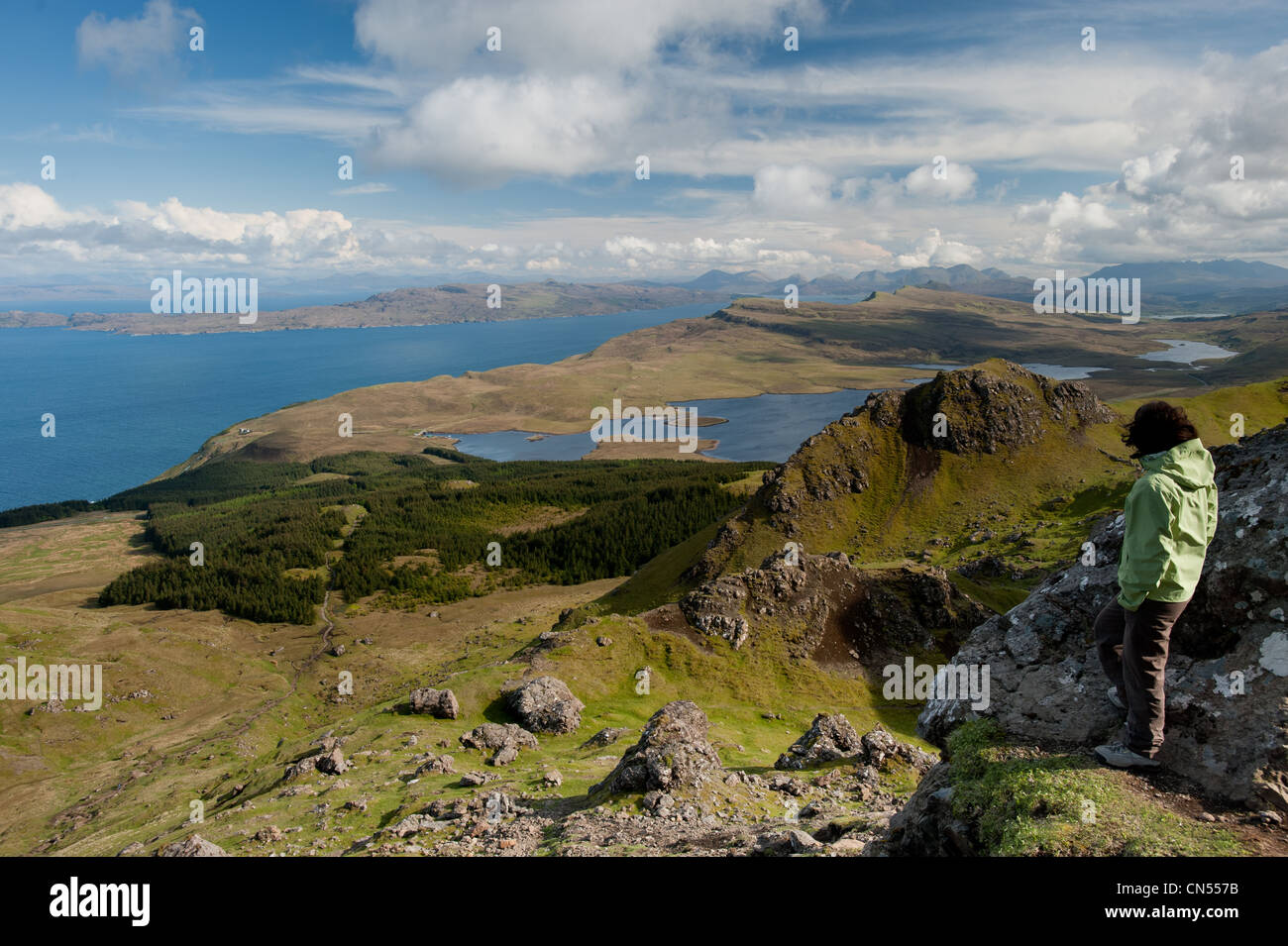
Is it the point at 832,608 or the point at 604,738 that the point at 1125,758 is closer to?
the point at 604,738

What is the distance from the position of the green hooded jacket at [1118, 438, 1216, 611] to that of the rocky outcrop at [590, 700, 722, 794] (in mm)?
20373

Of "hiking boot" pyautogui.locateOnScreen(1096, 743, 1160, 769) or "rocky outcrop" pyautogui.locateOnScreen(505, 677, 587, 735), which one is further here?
"rocky outcrop" pyautogui.locateOnScreen(505, 677, 587, 735)

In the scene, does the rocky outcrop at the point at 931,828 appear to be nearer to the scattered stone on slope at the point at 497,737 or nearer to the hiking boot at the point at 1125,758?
the hiking boot at the point at 1125,758

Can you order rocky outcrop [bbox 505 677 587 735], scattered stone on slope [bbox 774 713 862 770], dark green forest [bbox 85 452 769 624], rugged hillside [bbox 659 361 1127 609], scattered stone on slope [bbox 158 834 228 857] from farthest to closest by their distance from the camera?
1. dark green forest [bbox 85 452 769 624]
2. rugged hillside [bbox 659 361 1127 609]
3. rocky outcrop [bbox 505 677 587 735]
4. scattered stone on slope [bbox 774 713 862 770]
5. scattered stone on slope [bbox 158 834 228 857]

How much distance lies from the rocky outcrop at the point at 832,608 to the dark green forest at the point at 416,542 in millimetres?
74889

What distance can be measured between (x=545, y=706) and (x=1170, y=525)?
146ft

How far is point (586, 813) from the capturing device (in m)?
24.1

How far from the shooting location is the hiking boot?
→ 9.71m

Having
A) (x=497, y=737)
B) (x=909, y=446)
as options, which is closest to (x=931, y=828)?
(x=497, y=737)

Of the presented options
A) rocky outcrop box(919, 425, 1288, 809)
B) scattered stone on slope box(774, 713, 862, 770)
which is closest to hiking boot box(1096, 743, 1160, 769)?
rocky outcrop box(919, 425, 1288, 809)

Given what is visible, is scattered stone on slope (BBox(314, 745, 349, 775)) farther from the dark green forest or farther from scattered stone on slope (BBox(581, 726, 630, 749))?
the dark green forest

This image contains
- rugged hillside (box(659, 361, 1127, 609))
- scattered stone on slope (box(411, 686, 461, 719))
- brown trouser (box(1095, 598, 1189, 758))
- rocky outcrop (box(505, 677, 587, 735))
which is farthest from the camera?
rugged hillside (box(659, 361, 1127, 609))

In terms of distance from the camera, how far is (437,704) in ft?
160

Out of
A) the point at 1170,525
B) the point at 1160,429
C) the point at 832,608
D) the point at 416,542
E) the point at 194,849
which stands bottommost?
the point at 416,542
